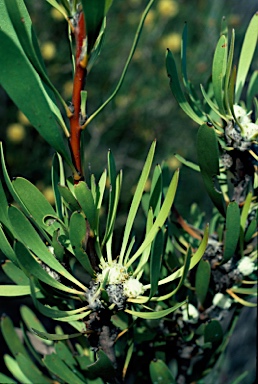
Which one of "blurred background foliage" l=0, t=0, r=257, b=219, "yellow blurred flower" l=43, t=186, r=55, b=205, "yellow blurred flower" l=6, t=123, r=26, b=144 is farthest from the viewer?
"blurred background foliage" l=0, t=0, r=257, b=219

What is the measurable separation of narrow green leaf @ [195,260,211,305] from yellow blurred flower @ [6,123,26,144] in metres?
1.11

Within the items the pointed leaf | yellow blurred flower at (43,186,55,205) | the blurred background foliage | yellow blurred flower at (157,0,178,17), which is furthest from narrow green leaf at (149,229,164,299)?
yellow blurred flower at (157,0,178,17)

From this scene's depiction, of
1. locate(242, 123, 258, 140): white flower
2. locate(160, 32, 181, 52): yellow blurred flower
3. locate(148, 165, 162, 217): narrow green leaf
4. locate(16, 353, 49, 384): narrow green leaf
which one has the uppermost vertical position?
locate(160, 32, 181, 52): yellow blurred flower

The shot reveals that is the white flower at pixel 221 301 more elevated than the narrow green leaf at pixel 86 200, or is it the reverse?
the narrow green leaf at pixel 86 200

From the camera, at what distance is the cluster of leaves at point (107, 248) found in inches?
9.6

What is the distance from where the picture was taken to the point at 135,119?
1.75 meters

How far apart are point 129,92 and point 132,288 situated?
4.71ft

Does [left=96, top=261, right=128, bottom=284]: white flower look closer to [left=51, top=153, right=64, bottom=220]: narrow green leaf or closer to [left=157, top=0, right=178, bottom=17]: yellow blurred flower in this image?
[left=51, top=153, right=64, bottom=220]: narrow green leaf

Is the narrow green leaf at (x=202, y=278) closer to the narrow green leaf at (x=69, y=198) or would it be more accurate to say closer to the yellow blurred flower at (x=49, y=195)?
the narrow green leaf at (x=69, y=198)

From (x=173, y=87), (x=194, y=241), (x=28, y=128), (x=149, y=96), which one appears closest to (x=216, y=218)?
(x=194, y=241)

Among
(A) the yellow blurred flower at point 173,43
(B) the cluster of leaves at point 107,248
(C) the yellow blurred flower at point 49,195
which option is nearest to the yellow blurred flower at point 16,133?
(C) the yellow blurred flower at point 49,195

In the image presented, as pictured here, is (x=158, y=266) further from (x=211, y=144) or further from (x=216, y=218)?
(x=216, y=218)

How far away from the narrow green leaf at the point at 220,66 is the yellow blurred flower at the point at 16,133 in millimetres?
1116

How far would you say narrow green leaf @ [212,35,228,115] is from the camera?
0.31 m
